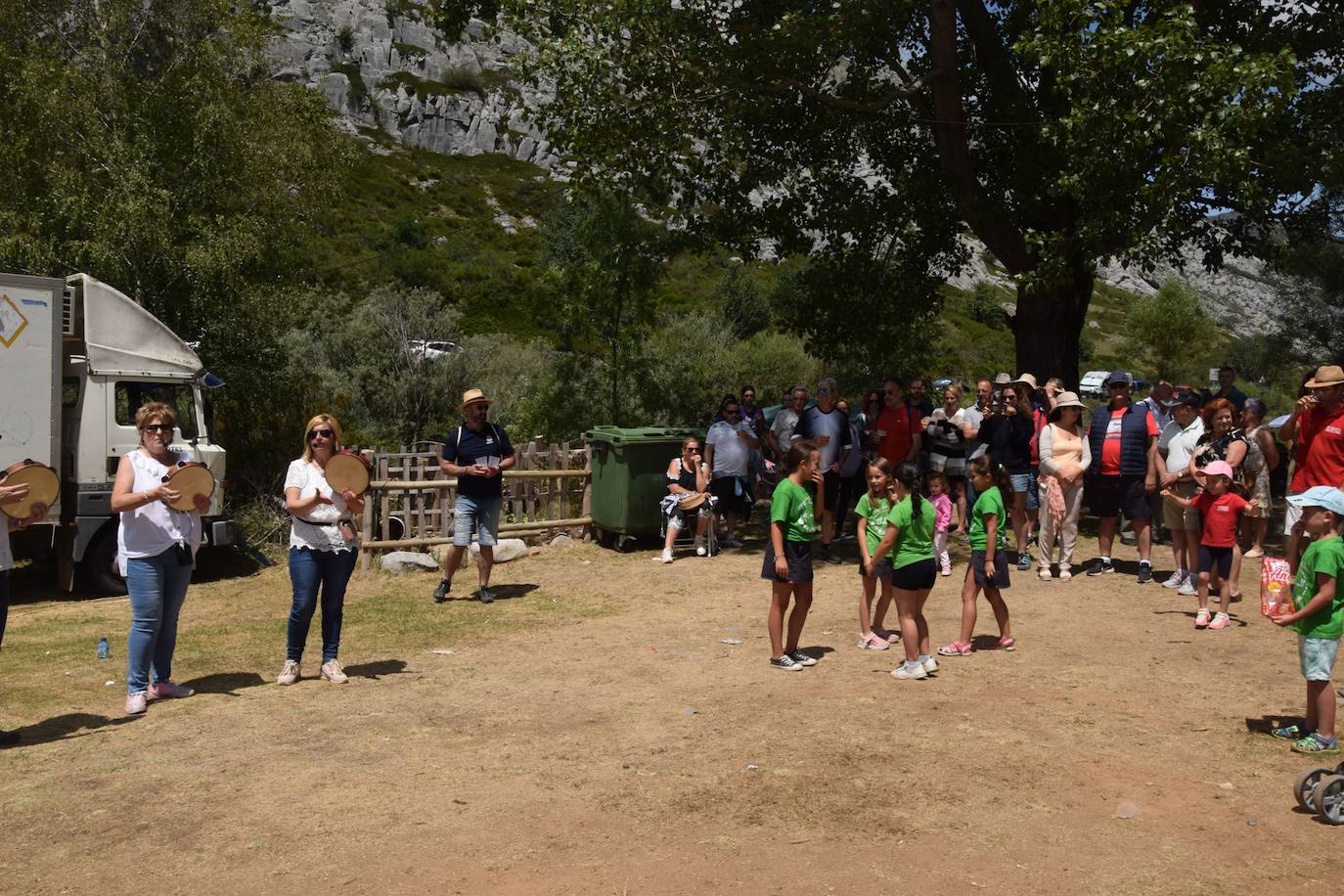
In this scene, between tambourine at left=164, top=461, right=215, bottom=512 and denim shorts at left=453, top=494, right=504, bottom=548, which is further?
denim shorts at left=453, top=494, right=504, bottom=548

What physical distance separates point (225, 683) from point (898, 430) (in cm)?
693

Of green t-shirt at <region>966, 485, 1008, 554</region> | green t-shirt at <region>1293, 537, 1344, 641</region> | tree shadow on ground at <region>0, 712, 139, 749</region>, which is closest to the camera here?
green t-shirt at <region>1293, 537, 1344, 641</region>

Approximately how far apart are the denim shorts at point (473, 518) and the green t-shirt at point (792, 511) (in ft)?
12.8

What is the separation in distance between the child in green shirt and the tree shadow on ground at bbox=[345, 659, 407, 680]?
18.4ft

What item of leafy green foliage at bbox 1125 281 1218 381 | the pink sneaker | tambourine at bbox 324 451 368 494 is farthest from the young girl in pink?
leafy green foliage at bbox 1125 281 1218 381

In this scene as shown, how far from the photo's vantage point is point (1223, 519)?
28.7ft

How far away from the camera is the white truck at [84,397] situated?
1113cm

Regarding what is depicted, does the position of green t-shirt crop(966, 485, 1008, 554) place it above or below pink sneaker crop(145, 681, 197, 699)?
above

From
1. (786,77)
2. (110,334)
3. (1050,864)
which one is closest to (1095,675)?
(1050,864)

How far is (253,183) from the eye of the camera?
1802 cm

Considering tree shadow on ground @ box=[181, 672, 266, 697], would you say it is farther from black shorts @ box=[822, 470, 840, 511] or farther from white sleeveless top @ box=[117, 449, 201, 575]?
black shorts @ box=[822, 470, 840, 511]

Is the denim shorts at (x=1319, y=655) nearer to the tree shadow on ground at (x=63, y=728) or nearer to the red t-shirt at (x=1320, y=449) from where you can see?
the red t-shirt at (x=1320, y=449)

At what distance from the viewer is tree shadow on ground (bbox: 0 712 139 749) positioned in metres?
6.70

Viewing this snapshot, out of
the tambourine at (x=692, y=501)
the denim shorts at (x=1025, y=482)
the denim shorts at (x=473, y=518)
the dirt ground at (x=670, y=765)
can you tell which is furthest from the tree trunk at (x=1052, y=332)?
the denim shorts at (x=473, y=518)
